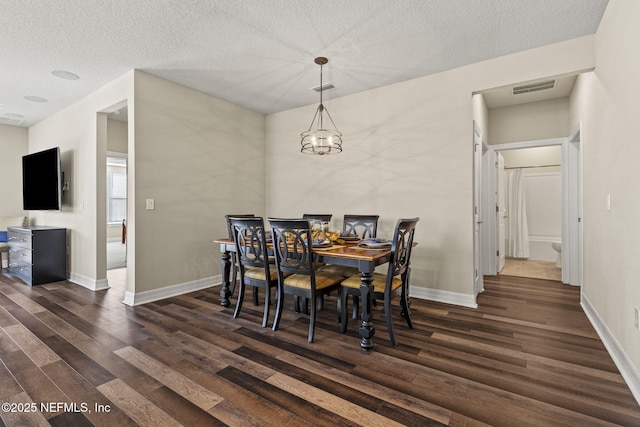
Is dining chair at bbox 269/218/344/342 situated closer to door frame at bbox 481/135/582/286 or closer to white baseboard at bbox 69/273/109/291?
white baseboard at bbox 69/273/109/291

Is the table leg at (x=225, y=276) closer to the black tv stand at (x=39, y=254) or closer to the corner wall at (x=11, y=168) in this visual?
the black tv stand at (x=39, y=254)

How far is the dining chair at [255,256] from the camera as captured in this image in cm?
277

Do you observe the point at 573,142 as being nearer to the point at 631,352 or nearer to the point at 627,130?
the point at 627,130

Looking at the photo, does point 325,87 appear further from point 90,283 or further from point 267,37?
point 90,283

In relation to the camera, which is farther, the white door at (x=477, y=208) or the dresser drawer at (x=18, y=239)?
the dresser drawer at (x=18, y=239)

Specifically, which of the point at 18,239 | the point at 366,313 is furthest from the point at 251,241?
the point at 18,239

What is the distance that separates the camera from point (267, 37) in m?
2.84

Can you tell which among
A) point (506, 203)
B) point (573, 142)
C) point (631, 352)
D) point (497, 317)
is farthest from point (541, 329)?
point (506, 203)

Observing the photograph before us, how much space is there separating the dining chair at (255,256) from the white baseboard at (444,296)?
6.02 ft

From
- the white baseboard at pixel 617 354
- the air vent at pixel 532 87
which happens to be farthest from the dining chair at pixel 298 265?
the air vent at pixel 532 87

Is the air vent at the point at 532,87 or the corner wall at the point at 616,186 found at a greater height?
the air vent at the point at 532,87

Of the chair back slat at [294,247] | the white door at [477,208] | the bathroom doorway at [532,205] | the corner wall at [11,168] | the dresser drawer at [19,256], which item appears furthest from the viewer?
the bathroom doorway at [532,205]

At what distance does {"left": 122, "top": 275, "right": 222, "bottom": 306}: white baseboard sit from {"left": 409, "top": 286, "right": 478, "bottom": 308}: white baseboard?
273 centimetres

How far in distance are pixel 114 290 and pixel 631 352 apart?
16.9 feet
